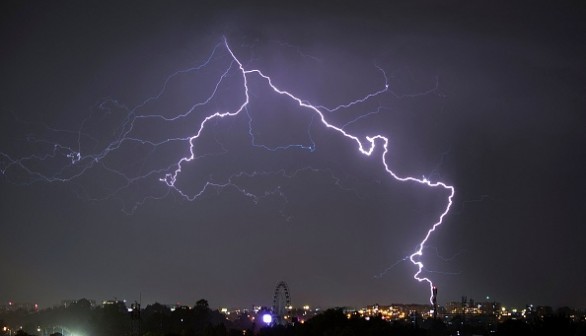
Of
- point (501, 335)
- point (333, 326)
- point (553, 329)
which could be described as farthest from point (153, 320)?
point (553, 329)

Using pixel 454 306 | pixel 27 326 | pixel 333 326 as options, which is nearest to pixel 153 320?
pixel 27 326

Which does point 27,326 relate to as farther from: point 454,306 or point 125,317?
point 454,306

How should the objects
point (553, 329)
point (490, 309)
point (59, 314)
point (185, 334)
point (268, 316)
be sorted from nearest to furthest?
point (553, 329) → point (185, 334) → point (268, 316) → point (59, 314) → point (490, 309)

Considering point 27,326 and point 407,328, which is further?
point 27,326

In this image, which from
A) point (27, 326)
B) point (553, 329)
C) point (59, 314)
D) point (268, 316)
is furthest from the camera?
point (59, 314)

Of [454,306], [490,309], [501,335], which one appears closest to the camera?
[501,335]

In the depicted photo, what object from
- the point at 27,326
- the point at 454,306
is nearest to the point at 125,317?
the point at 27,326

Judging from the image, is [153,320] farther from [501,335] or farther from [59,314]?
[501,335]

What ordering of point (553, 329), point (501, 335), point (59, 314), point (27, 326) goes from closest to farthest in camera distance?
point (553, 329)
point (501, 335)
point (27, 326)
point (59, 314)

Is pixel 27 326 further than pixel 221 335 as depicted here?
Yes
